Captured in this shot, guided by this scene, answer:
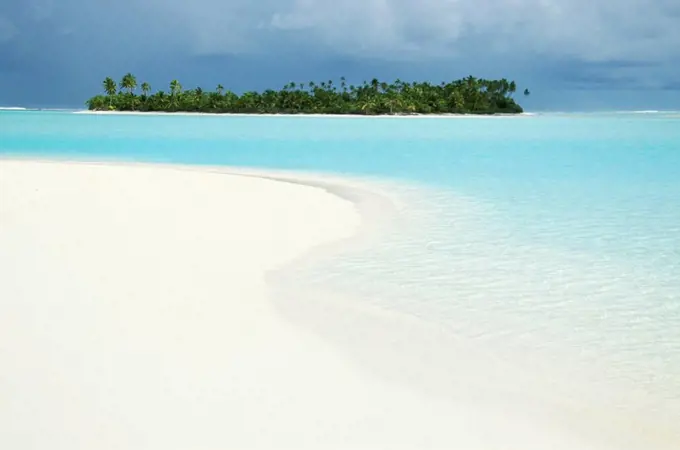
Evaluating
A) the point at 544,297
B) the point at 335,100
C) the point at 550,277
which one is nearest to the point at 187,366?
the point at 544,297

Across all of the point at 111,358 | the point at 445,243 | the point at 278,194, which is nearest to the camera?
the point at 111,358

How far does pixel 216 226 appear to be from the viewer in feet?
22.1

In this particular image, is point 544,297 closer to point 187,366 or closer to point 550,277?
point 550,277

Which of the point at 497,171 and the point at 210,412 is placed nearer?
the point at 210,412

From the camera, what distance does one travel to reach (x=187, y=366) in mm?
3119

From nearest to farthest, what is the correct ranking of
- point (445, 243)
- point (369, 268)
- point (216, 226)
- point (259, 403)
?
point (259, 403) → point (369, 268) → point (445, 243) → point (216, 226)

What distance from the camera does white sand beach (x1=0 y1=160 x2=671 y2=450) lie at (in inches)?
101

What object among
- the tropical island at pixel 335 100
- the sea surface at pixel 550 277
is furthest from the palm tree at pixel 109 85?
the sea surface at pixel 550 277

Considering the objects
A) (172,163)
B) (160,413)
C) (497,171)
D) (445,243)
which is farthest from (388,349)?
(172,163)

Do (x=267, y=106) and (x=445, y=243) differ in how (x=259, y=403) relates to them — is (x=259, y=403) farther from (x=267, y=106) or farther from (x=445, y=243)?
(x=267, y=106)

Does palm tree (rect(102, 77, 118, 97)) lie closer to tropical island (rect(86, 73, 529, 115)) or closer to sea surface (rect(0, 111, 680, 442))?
tropical island (rect(86, 73, 529, 115))

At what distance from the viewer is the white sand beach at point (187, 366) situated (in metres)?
2.55

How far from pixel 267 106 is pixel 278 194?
73.5 meters

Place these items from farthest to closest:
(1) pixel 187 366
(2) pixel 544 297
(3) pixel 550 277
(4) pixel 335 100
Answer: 1. (4) pixel 335 100
2. (3) pixel 550 277
3. (2) pixel 544 297
4. (1) pixel 187 366
